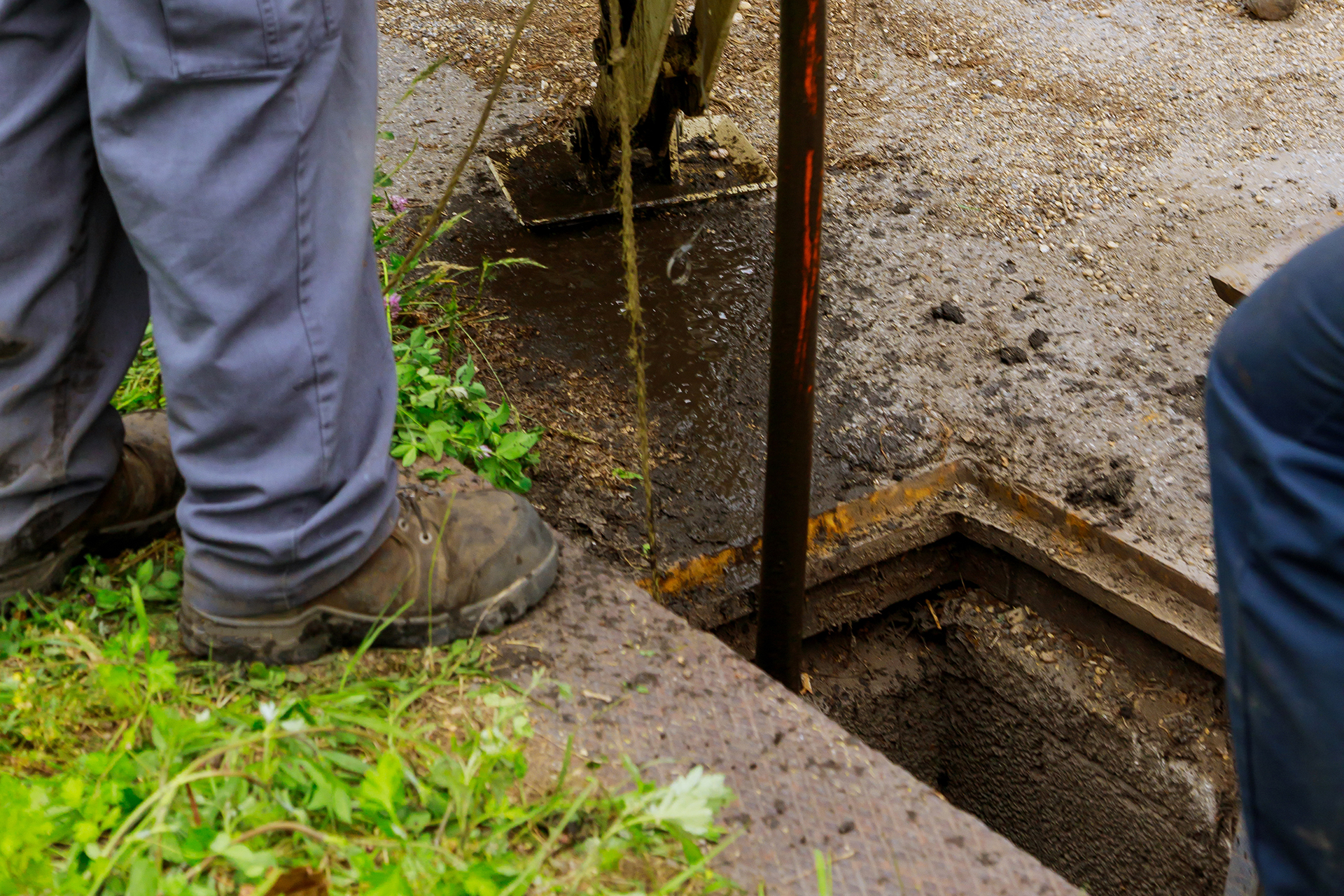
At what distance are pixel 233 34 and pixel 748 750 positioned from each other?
3.01ft

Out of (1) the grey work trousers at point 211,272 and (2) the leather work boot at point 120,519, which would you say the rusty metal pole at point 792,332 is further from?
(2) the leather work boot at point 120,519

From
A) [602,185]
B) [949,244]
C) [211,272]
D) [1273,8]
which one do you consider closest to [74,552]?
[211,272]

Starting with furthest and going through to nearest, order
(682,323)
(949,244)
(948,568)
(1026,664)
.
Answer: (949,244) < (682,323) < (948,568) < (1026,664)

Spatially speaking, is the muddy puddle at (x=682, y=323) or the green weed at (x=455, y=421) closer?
the green weed at (x=455, y=421)

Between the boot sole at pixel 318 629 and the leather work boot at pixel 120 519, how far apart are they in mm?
181

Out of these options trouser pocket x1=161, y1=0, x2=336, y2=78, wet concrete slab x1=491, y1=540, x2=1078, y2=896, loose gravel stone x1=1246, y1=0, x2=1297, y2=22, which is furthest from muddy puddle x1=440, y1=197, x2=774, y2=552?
loose gravel stone x1=1246, y1=0, x2=1297, y2=22

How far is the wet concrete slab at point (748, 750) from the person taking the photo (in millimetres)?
1142

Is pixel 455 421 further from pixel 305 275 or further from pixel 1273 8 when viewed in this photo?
pixel 1273 8

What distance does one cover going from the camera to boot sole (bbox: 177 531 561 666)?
130 cm

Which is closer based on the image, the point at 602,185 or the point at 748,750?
the point at 748,750

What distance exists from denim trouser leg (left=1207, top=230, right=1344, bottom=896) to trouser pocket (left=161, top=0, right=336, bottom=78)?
89cm

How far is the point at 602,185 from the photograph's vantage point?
9.08 feet

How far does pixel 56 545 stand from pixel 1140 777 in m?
1.80

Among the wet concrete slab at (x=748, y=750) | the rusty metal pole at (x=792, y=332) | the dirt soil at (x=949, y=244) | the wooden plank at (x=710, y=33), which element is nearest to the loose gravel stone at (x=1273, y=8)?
the dirt soil at (x=949, y=244)
